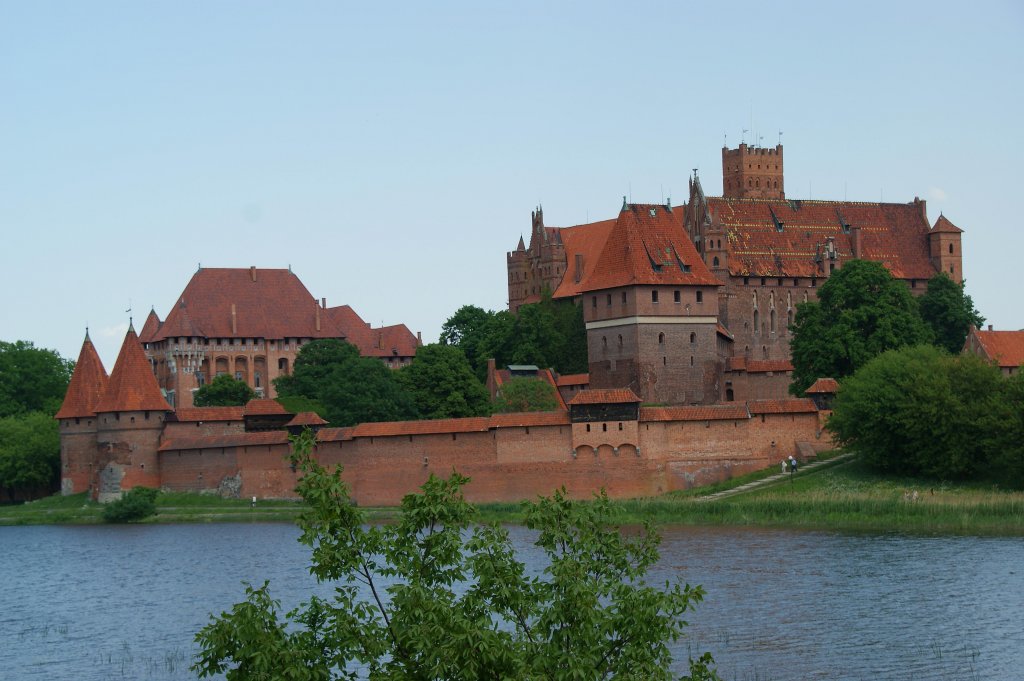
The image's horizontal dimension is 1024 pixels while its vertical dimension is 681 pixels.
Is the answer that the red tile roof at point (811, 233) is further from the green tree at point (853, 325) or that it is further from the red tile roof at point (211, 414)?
the red tile roof at point (211, 414)

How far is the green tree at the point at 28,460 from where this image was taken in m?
58.0

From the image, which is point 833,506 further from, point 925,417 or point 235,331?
point 235,331

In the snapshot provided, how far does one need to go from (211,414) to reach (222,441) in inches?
96.1

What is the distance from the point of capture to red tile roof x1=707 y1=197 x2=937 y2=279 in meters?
63.1

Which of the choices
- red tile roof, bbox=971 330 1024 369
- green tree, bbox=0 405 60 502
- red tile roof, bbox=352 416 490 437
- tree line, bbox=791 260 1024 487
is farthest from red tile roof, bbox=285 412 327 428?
red tile roof, bbox=971 330 1024 369

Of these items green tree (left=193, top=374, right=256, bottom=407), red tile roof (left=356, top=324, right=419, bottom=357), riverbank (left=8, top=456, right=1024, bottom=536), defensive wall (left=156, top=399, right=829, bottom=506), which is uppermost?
red tile roof (left=356, top=324, right=419, bottom=357)

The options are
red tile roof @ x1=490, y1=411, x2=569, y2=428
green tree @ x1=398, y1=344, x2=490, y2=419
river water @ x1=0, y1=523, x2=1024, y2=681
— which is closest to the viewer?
river water @ x1=0, y1=523, x2=1024, y2=681

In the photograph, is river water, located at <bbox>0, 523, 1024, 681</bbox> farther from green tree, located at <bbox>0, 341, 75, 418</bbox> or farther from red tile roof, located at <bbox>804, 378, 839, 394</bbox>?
green tree, located at <bbox>0, 341, 75, 418</bbox>

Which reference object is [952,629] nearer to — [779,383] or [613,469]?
[613,469]

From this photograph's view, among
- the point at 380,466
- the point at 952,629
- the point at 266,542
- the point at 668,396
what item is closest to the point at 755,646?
the point at 952,629

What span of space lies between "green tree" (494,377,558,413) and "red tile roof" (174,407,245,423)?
323 inches

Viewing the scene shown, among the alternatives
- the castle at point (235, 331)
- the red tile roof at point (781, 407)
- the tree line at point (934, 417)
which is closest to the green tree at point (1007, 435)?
the tree line at point (934, 417)

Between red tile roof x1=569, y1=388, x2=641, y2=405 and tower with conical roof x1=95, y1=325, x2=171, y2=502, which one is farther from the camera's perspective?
tower with conical roof x1=95, y1=325, x2=171, y2=502

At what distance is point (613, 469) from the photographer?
150ft
